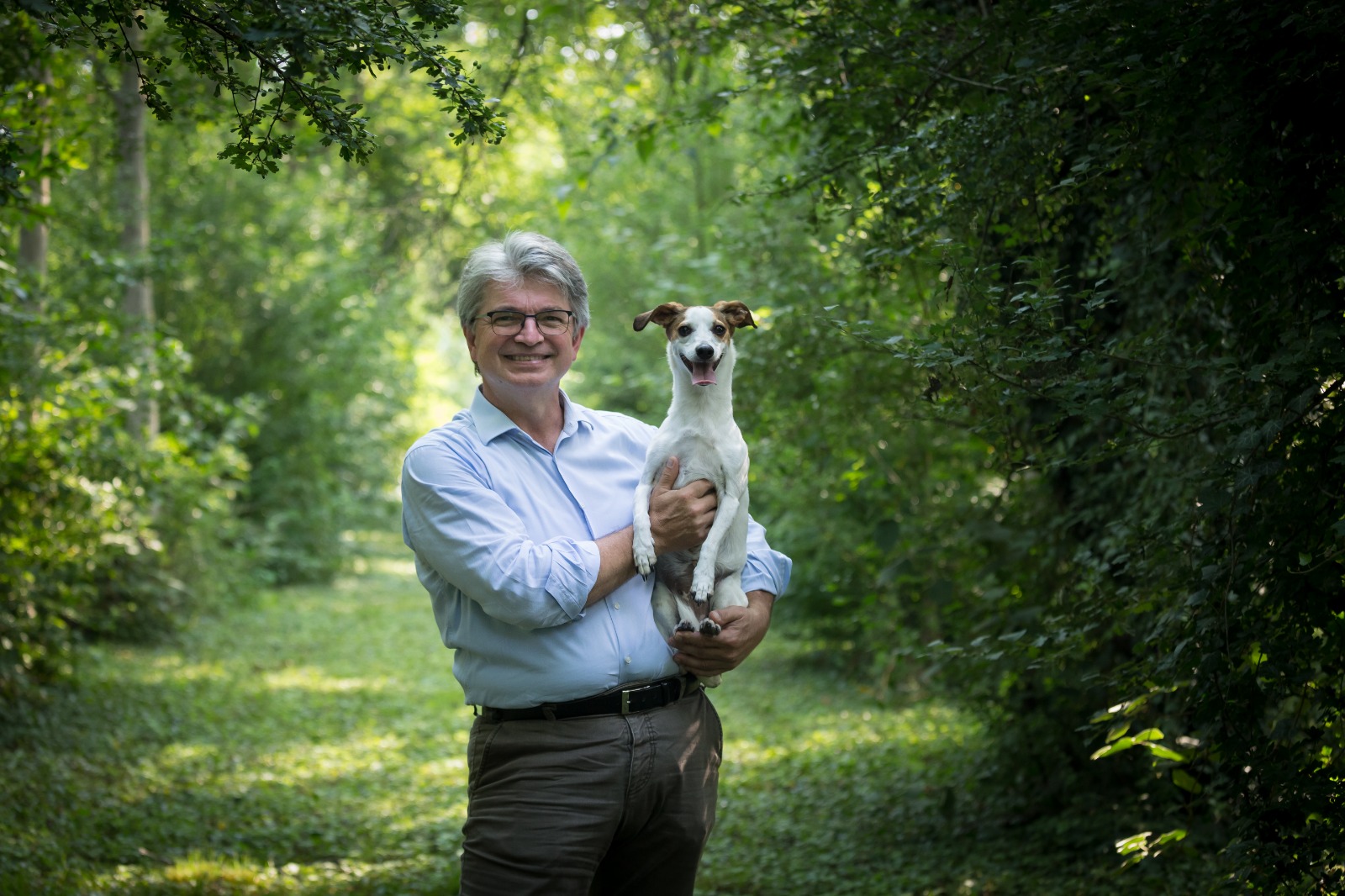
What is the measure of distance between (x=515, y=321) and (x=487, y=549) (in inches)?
24.6

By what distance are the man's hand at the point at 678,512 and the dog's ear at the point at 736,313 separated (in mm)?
474

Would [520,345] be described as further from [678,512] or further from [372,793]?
[372,793]

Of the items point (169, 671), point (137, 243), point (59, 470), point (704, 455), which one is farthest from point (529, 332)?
point (137, 243)

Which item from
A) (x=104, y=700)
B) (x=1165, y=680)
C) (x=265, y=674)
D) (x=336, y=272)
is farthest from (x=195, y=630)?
(x=1165, y=680)

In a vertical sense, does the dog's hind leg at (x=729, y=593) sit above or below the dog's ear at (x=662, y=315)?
below

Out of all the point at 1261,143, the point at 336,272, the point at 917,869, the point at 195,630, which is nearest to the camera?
the point at 1261,143

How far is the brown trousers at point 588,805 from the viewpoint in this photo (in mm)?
2561

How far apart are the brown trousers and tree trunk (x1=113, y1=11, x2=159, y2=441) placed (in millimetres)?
7074

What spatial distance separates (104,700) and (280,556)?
371 inches

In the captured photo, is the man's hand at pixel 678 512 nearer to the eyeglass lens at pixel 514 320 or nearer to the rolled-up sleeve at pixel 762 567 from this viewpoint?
the rolled-up sleeve at pixel 762 567

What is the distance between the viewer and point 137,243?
35.8 ft

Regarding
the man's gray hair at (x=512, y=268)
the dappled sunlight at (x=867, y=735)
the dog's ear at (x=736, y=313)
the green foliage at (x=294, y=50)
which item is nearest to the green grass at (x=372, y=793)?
the dappled sunlight at (x=867, y=735)

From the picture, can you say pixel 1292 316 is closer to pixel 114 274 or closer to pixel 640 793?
pixel 640 793

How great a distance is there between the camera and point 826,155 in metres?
4.10
